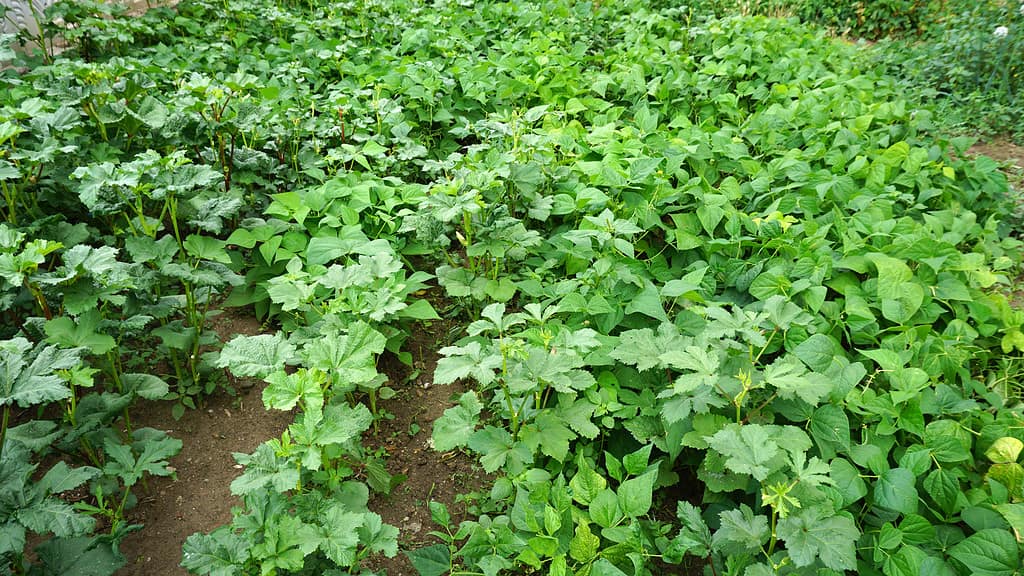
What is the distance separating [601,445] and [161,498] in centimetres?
150

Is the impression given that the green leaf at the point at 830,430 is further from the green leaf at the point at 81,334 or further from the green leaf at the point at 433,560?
the green leaf at the point at 81,334

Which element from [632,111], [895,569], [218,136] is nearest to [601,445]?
[895,569]

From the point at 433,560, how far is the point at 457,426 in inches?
15.4

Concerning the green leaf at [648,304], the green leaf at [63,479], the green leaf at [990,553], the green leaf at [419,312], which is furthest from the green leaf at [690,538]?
the green leaf at [63,479]

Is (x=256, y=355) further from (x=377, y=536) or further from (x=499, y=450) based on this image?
(x=499, y=450)

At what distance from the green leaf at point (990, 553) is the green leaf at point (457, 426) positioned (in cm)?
137

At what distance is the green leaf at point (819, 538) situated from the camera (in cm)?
148

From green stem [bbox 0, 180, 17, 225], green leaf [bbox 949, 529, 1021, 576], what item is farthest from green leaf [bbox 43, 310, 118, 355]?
green leaf [bbox 949, 529, 1021, 576]

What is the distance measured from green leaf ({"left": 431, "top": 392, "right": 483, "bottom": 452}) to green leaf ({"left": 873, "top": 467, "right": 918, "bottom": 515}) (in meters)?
1.21

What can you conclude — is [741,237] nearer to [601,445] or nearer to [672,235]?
[672,235]

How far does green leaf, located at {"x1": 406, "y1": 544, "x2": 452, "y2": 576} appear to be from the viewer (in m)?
1.75

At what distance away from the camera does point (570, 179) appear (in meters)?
3.19

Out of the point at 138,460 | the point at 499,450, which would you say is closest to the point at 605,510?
the point at 499,450

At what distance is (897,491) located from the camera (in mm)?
1796
